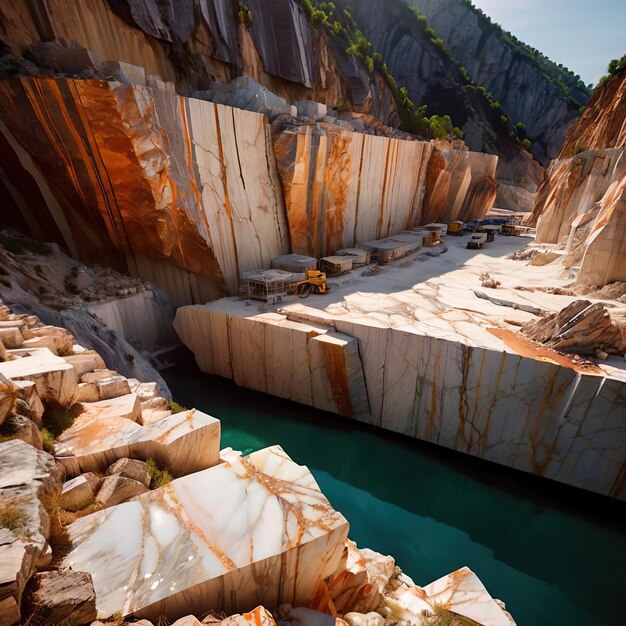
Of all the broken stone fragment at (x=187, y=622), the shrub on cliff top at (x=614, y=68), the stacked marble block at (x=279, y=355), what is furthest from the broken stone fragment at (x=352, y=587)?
the shrub on cliff top at (x=614, y=68)

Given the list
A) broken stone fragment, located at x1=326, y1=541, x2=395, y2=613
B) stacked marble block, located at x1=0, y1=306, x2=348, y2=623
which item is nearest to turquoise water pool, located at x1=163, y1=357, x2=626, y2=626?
broken stone fragment, located at x1=326, y1=541, x2=395, y2=613

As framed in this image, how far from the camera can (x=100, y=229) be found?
32.4 ft

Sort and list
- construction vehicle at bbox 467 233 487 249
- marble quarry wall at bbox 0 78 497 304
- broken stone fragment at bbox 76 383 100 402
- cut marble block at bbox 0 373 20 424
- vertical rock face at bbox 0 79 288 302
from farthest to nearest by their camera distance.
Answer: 1. construction vehicle at bbox 467 233 487 249
2. marble quarry wall at bbox 0 78 497 304
3. vertical rock face at bbox 0 79 288 302
4. broken stone fragment at bbox 76 383 100 402
5. cut marble block at bbox 0 373 20 424

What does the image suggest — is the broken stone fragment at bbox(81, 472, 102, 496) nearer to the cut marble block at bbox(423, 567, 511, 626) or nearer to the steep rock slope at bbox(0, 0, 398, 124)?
the cut marble block at bbox(423, 567, 511, 626)

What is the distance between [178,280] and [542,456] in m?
9.12

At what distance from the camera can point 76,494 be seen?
9.45ft

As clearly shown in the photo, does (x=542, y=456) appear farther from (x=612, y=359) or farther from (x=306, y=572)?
(x=306, y=572)

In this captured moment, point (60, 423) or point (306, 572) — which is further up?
point (60, 423)

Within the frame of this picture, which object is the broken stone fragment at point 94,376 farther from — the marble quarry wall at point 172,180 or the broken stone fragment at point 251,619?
the marble quarry wall at point 172,180

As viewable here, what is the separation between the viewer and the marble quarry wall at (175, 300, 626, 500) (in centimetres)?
632

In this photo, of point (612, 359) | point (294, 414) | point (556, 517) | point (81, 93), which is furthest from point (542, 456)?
point (81, 93)

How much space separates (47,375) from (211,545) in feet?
6.96

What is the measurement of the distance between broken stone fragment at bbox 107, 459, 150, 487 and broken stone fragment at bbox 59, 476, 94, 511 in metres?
0.23

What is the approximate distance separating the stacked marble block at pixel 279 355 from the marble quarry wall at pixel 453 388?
2cm
